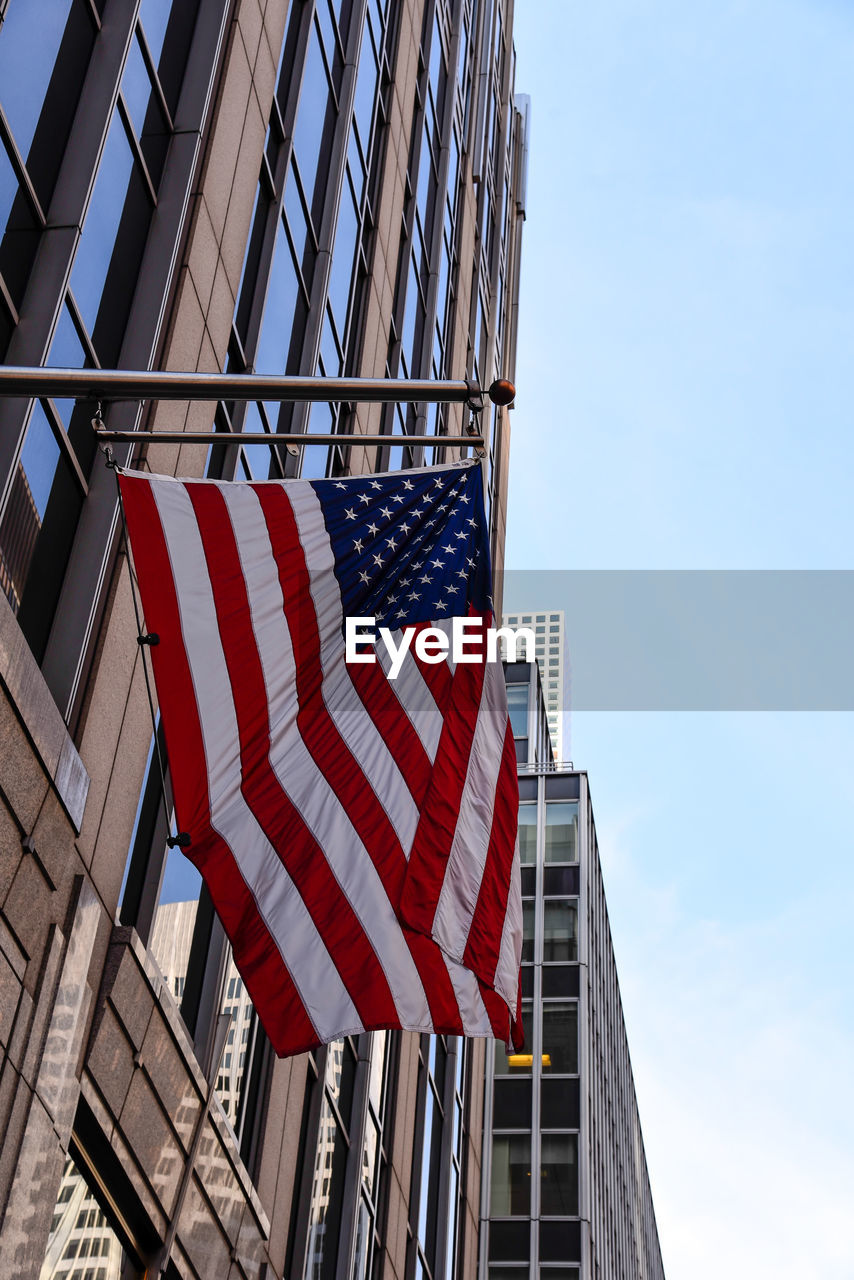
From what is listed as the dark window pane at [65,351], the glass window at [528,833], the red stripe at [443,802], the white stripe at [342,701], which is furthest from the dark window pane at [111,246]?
the glass window at [528,833]

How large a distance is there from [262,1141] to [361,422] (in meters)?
11.4

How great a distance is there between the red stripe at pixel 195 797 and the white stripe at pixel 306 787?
1.84ft

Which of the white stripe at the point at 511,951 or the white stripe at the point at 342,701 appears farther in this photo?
the white stripe at the point at 511,951

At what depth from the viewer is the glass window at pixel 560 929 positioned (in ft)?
198

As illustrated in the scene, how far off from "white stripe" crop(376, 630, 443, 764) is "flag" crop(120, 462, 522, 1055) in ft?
0.04

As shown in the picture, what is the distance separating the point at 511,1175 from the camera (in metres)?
55.3

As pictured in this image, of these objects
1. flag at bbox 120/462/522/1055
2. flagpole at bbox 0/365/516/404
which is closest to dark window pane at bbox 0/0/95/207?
flag at bbox 120/462/522/1055

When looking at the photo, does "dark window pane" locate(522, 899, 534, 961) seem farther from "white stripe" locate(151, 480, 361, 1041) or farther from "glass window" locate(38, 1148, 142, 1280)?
"white stripe" locate(151, 480, 361, 1041)

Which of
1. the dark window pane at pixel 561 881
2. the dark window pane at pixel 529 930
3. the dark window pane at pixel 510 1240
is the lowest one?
the dark window pane at pixel 510 1240

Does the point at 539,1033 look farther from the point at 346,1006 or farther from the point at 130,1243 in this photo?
the point at 346,1006

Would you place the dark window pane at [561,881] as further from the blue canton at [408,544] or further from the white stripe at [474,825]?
the blue canton at [408,544]

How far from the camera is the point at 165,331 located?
14391 mm

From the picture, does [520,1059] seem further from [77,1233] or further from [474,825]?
[474,825]

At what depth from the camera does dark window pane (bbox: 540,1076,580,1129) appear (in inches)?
2212
